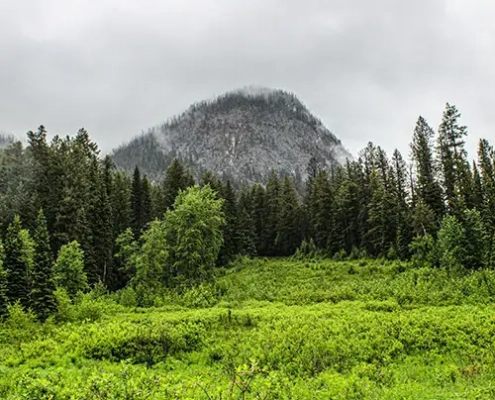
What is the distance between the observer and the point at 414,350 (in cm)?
1744

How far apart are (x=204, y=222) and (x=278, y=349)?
24.4 meters

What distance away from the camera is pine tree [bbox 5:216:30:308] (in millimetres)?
26250

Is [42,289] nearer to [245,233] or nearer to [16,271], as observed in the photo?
[16,271]

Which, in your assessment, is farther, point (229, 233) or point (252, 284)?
point (229, 233)

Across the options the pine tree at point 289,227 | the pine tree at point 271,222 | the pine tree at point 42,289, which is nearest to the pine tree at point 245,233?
the pine tree at point 271,222

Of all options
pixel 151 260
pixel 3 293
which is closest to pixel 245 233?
pixel 151 260

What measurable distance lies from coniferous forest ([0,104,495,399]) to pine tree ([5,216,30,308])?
9 cm

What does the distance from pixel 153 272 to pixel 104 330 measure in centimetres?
1913

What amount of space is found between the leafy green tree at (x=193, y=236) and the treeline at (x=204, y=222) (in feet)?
0.49

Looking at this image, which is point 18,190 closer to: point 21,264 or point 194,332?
point 21,264

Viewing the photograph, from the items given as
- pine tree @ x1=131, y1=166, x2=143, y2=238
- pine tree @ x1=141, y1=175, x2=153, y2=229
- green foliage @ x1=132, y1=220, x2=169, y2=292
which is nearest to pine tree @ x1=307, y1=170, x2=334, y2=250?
pine tree @ x1=141, y1=175, x2=153, y2=229

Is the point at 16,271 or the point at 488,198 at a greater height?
the point at 488,198

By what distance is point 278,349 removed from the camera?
58.0 feet

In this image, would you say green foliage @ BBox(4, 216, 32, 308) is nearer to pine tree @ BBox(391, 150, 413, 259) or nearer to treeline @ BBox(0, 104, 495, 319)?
treeline @ BBox(0, 104, 495, 319)
